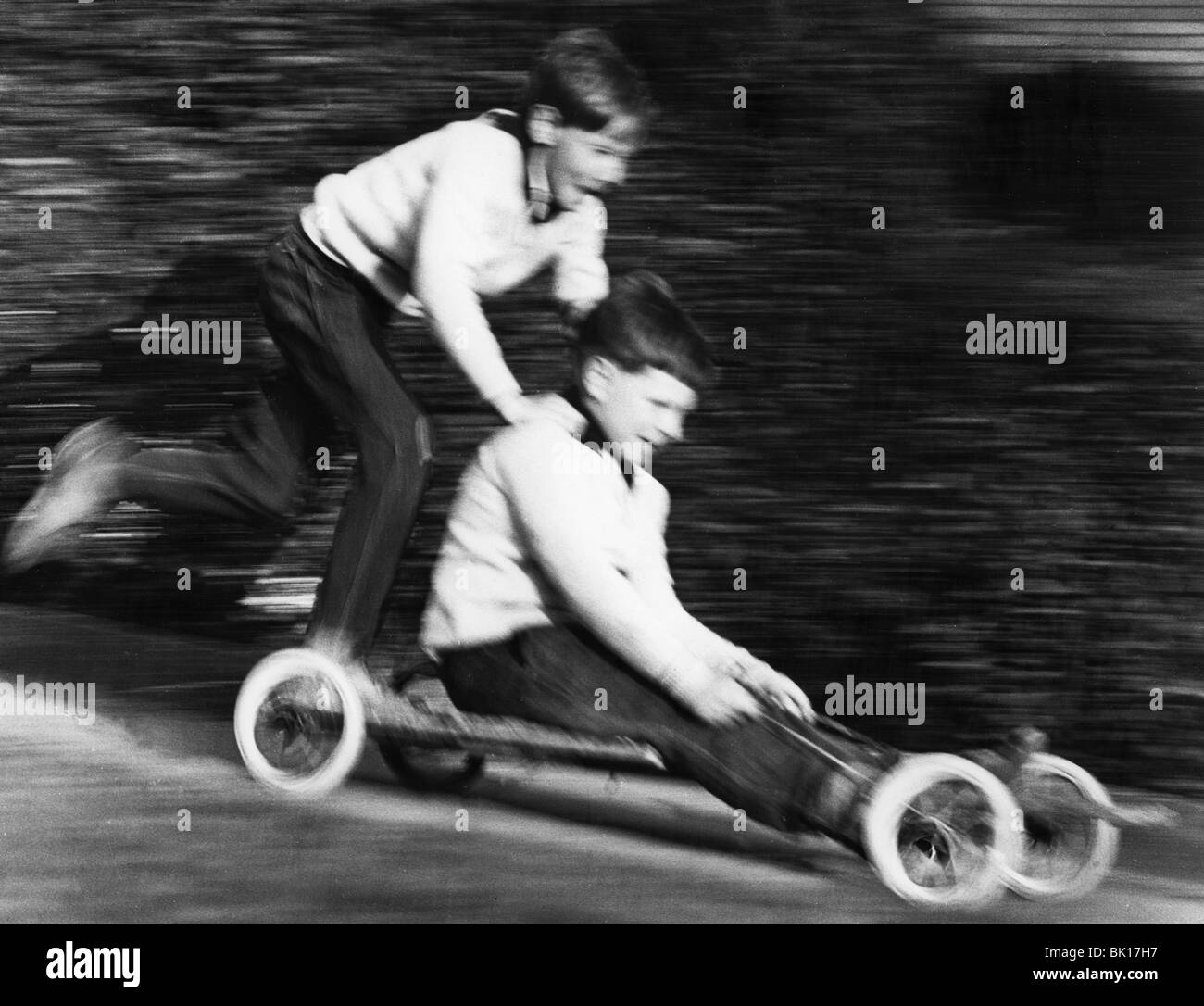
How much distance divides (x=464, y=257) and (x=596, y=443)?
0.52 m

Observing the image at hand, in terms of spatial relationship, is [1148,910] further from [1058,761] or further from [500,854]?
[500,854]

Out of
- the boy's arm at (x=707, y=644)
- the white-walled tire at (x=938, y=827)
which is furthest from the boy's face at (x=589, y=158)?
the white-walled tire at (x=938, y=827)

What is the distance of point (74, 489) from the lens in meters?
2.81

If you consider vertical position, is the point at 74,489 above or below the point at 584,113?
below

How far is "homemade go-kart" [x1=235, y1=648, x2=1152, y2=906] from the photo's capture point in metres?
2.70

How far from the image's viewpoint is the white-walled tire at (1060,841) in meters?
2.76

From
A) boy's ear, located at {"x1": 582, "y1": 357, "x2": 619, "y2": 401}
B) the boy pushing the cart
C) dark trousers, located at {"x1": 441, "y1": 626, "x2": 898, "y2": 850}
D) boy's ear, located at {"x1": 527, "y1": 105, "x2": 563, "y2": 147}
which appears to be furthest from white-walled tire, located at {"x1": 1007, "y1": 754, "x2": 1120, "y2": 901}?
boy's ear, located at {"x1": 527, "y1": 105, "x2": 563, "y2": 147}

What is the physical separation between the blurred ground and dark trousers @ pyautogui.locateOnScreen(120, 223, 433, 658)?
32cm

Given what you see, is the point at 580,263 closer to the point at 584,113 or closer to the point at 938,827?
the point at 584,113

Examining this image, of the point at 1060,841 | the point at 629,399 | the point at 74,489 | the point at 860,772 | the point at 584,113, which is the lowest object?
the point at 1060,841

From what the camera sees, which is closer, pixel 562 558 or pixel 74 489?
pixel 562 558

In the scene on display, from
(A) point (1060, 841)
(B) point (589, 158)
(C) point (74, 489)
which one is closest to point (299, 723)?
(C) point (74, 489)

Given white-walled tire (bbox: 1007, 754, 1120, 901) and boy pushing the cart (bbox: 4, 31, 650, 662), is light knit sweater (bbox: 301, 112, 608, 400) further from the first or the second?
white-walled tire (bbox: 1007, 754, 1120, 901)
